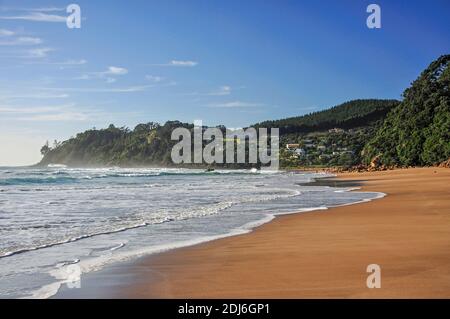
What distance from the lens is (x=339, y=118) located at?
165625 millimetres

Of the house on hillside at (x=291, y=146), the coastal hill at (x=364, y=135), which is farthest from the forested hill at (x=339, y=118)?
the house on hillside at (x=291, y=146)

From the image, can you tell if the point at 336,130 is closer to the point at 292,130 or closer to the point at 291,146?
the point at 292,130

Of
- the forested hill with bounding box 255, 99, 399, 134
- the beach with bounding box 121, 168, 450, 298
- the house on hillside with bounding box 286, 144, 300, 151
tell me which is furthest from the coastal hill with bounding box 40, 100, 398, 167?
the beach with bounding box 121, 168, 450, 298

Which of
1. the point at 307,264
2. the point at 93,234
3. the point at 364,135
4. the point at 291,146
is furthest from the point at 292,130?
the point at 307,264

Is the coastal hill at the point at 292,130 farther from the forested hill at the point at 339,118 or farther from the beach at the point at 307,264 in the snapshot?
the beach at the point at 307,264

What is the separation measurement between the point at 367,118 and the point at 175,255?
14962cm

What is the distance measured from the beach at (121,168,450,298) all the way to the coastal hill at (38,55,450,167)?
47.4m

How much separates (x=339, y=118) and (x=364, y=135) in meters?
37.4

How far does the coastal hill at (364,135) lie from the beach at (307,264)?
4743cm

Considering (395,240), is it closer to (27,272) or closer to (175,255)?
(175,255)

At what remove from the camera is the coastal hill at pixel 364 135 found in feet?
194

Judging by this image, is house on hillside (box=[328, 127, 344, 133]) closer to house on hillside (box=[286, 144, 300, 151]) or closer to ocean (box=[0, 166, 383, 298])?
house on hillside (box=[286, 144, 300, 151])
